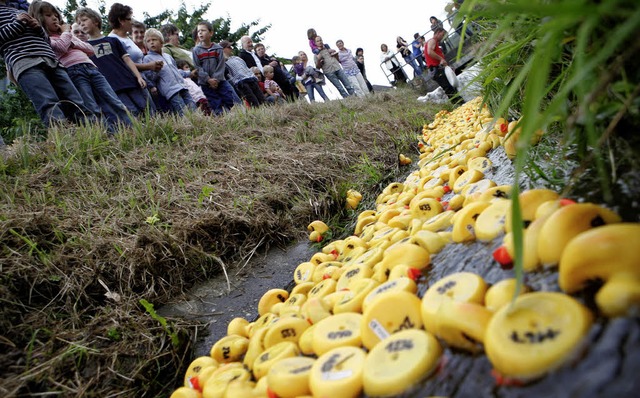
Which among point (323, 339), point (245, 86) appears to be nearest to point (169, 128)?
point (245, 86)

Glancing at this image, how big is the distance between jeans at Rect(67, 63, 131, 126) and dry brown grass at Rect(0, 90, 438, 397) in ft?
1.78

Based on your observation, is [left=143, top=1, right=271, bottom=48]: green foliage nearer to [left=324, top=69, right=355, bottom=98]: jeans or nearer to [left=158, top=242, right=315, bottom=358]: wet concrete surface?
[left=324, top=69, right=355, bottom=98]: jeans

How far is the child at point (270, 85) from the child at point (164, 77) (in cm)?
281

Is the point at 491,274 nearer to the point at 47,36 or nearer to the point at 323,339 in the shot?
the point at 323,339

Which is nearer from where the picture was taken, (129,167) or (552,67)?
(552,67)

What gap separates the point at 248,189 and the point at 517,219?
2302 mm

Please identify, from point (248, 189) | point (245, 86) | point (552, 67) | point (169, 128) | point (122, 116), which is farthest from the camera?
point (245, 86)

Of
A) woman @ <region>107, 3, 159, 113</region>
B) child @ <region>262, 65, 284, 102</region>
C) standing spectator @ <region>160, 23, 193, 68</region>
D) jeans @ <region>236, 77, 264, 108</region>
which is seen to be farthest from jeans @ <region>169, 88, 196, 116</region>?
child @ <region>262, 65, 284, 102</region>

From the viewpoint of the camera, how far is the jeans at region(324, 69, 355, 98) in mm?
9117

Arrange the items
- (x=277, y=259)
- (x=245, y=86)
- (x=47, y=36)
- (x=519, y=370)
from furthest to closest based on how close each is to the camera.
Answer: (x=245, y=86) → (x=47, y=36) → (x=277, y=259) → (x=519, y=370)

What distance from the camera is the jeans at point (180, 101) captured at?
205 inches

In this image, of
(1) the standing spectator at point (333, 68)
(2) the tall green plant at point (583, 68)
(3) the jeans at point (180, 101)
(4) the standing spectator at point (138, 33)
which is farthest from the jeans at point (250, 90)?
(2) the tall green plant at point (583, 68)

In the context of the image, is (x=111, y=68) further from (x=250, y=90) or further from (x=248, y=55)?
(x=248, y=55)

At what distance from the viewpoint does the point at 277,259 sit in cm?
230
